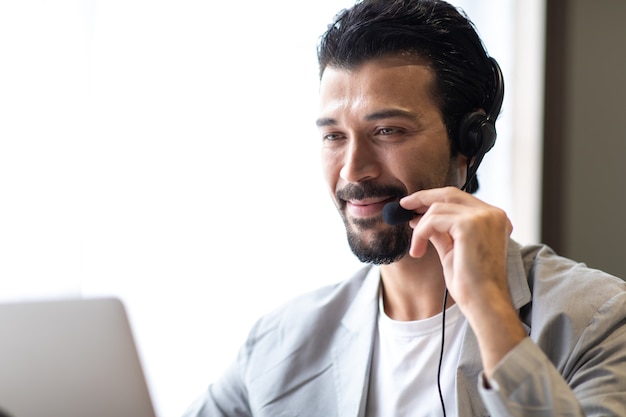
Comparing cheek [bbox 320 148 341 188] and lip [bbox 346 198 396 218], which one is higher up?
cheek [bbox 320 148 341 188]

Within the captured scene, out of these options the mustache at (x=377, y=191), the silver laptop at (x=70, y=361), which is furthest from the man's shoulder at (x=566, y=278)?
the silver laptop at (x=70, y=361)

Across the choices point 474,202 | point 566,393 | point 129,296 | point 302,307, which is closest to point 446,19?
point 474,202

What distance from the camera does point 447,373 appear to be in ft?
4.41

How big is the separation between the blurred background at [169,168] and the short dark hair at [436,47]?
0.52 metres

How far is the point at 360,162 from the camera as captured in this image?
54.3 inches

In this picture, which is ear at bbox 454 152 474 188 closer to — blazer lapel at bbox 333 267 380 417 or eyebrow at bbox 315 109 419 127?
eyebrow at bbox 315 109 419 127

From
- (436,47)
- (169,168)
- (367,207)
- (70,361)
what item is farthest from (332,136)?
(70,361)

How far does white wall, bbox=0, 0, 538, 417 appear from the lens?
5.44ft

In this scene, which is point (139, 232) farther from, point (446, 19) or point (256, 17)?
point (446, 19)

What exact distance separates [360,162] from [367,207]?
3.5 inches

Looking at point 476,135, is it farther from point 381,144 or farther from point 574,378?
point 574,378

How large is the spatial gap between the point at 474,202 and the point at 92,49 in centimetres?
104

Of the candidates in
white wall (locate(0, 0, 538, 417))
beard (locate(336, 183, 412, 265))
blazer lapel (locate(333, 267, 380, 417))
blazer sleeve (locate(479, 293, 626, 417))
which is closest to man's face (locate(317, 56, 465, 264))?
beard (locate(336, 183, 412, 265))

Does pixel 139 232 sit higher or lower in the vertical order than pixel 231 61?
lower
